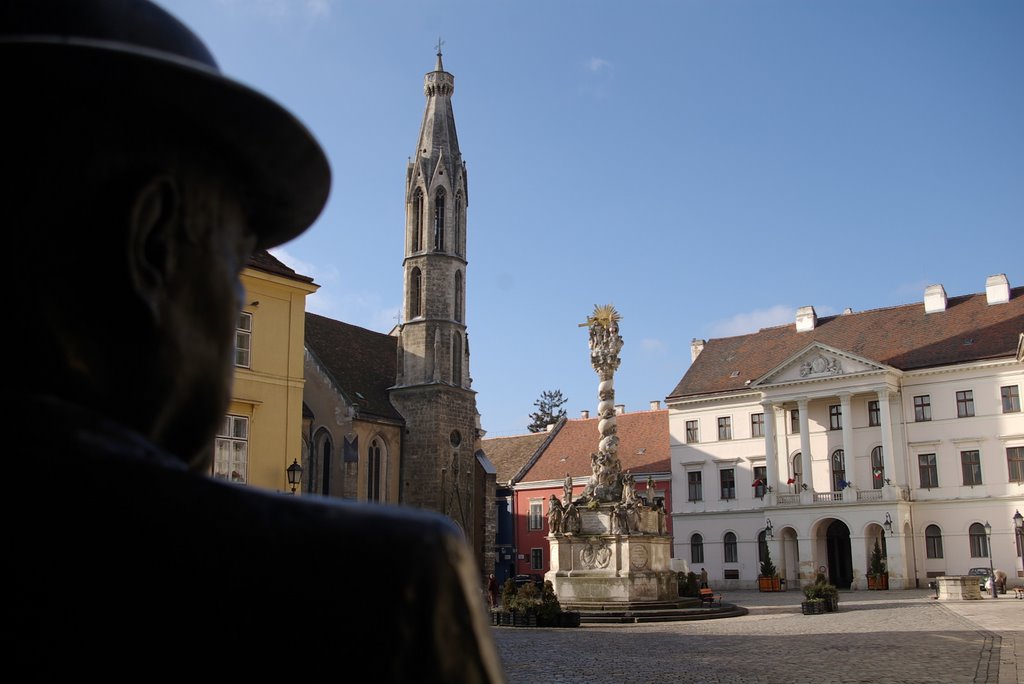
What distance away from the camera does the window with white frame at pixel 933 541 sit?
49.8 m

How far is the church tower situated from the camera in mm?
44781

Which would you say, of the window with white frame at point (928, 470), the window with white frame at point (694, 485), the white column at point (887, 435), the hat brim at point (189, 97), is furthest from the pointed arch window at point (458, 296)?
the hat brim at point (189, 97)

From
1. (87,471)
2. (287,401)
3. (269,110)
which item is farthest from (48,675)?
(287,401)

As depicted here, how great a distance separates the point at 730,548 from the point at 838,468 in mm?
7503

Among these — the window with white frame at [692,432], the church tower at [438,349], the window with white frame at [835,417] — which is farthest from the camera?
the window with white frame at [692,432]

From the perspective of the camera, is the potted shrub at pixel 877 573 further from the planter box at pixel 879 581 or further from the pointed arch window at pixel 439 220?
the pointed arch window at pixel 439 220

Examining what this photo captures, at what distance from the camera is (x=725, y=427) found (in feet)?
190

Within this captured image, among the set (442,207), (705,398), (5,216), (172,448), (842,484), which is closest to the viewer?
(5,216)

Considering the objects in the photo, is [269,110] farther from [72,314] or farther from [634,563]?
[634,563]

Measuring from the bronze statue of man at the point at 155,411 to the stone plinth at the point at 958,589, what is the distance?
40.4m

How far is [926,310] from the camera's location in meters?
55.7

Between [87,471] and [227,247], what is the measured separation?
0.35m

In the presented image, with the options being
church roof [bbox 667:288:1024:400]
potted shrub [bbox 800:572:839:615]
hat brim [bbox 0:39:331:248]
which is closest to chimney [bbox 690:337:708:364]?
church roof [bbox 667:288:1024:400]

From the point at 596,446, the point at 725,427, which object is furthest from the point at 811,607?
the point at 596,446
